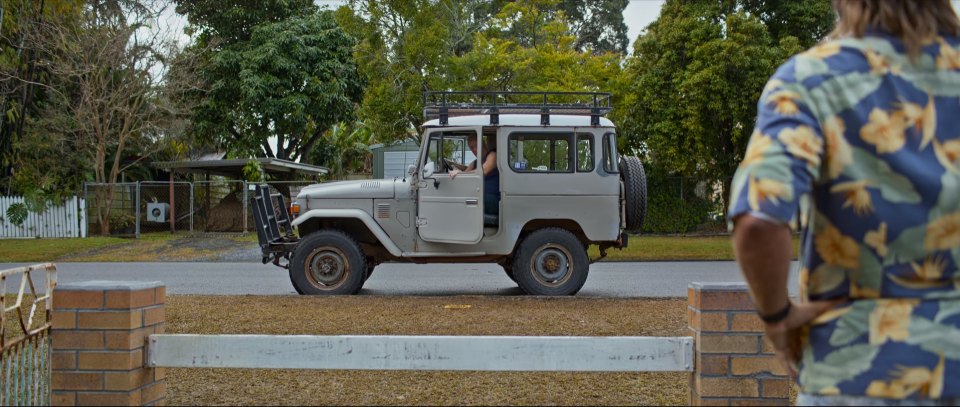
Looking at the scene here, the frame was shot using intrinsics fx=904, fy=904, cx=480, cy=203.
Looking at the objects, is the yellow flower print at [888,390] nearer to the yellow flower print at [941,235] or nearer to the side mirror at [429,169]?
the yellow flower print at [941,235]

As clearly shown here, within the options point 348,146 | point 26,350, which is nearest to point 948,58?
point 26,350

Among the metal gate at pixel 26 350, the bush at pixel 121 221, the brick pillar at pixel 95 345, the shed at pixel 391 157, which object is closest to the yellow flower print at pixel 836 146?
the brick pillar at pixel 95 345

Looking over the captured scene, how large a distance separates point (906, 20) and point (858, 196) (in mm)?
444

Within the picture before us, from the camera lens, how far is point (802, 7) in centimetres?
2588

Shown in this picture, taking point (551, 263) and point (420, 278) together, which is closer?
point (551, 263)

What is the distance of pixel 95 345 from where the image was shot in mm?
4121

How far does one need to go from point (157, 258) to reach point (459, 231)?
11.6 meters

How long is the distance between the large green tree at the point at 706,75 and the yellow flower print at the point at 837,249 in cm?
2296

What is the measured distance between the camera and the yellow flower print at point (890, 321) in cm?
209

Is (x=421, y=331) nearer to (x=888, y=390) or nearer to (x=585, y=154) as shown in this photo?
(x=585, y=154)

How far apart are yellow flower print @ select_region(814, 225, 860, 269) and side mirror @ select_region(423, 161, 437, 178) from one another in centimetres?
894

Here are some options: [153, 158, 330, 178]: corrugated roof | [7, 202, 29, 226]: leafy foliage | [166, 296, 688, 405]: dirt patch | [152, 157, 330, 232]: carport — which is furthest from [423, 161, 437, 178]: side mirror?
[7, 202, 29, 226]: leafy foliage

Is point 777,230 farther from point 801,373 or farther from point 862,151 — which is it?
point 801,373

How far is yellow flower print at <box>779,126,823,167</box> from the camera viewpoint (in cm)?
204
